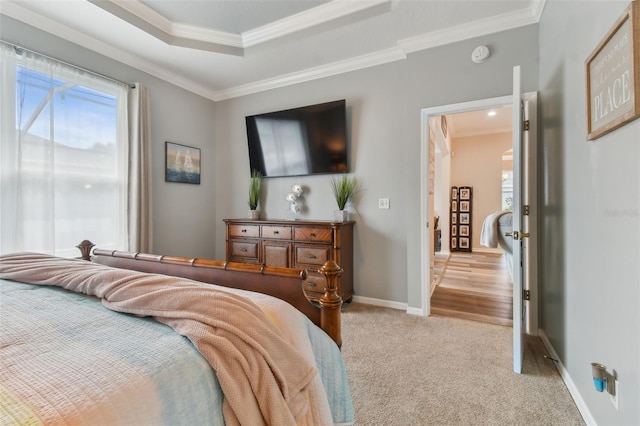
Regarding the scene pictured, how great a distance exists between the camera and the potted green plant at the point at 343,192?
10.4 ft

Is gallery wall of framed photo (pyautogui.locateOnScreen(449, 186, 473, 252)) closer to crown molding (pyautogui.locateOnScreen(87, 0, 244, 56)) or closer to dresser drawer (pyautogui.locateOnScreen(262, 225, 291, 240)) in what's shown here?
dresser drawer (pyautogui.locateOnScreen(262, 225, 291, 240))

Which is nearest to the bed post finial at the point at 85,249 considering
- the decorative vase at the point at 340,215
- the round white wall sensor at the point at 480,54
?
the decorative vase at the point at 340,215

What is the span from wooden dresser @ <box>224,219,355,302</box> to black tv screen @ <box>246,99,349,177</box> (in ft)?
2.37

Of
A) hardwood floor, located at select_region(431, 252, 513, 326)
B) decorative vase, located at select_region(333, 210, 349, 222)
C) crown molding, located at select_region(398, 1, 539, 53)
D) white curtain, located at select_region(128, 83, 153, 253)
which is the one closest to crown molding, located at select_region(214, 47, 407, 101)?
crown molding, located at select_region(398, 1, 539, 53)

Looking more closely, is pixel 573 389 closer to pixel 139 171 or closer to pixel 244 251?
pixel 244 251

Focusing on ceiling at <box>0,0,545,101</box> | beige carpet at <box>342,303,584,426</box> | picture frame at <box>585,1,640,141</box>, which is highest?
ceiling at <box>0,0,545,101</box>

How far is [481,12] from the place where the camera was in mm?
2363

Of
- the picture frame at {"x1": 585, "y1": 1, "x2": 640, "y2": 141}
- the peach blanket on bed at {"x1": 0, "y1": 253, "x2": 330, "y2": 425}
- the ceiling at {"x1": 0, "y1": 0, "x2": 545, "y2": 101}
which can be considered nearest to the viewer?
the peach blanket on bed at {"x1": 0, "y1": 253, "x2": 330, "y2": 425}

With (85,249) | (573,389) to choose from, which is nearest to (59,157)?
(85,249)

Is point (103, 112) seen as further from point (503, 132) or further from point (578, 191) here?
point (503, 132)

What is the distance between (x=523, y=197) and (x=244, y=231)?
273cm

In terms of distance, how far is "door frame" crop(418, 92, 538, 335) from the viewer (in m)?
2.30

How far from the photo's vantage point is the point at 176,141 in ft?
11.6

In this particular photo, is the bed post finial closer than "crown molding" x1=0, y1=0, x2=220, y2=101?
Yes
